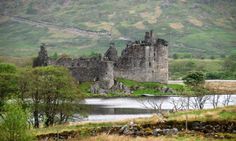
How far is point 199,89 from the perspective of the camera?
8456 centimetres

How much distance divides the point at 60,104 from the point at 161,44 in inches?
2725

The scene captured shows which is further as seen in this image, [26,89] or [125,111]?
[125,111]

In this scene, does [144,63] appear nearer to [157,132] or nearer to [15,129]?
[157,132]

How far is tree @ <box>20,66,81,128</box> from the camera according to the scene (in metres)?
62.9

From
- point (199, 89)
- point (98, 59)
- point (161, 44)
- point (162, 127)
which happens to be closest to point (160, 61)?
point (161, 44)

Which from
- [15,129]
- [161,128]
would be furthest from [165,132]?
[15,129]

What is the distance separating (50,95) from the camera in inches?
2547

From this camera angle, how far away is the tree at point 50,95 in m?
62.9

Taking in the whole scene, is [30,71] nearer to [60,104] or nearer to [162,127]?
[60,104]

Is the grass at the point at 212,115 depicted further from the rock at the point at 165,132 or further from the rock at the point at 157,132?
the rock at the point at 157,132

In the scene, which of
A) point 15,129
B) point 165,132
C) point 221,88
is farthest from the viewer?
point 221,88

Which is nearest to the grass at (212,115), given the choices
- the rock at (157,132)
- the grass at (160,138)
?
the rock at (157,132)

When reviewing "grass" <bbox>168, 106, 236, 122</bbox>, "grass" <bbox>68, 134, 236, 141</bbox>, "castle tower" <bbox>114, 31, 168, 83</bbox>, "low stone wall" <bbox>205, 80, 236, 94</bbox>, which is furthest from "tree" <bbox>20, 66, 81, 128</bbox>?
"castle tower" <bbox>114, 31, 168, 83</bbox>

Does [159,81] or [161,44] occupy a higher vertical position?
[161,44]
